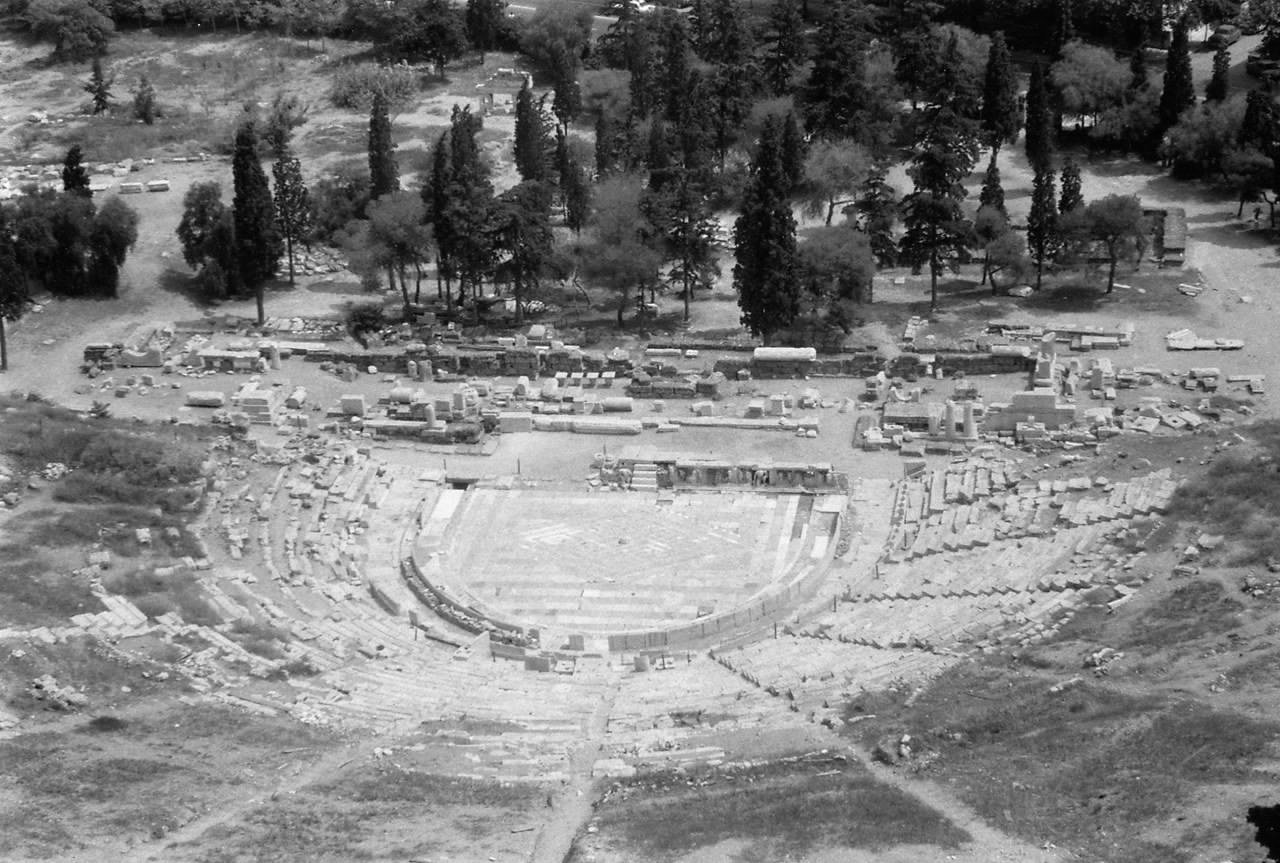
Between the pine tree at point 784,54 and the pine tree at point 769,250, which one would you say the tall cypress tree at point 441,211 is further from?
the pine tree at point 784,54

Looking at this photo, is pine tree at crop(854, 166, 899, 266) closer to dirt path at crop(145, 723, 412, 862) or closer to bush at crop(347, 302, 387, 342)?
bush at crop(347, 302, 387, 342)

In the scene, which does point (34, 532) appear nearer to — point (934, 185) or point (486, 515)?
point (486, 515)

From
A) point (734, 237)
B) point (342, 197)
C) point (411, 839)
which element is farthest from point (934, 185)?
point (411, 839)

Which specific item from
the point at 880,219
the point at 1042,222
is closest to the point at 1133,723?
the point at 1042,222

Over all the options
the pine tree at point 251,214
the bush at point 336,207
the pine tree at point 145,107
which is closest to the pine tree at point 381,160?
the bush at point 336,207

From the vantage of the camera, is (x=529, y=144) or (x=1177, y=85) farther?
(x=1177, y=85)

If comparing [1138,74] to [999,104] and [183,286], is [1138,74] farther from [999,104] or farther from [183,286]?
[183,286]
